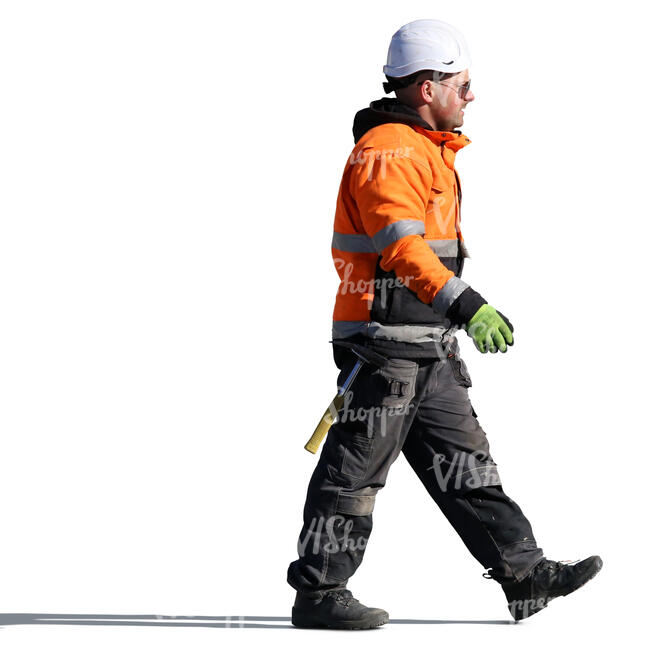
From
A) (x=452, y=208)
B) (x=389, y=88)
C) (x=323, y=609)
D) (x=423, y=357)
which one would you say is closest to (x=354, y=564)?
(x=323, y=609)

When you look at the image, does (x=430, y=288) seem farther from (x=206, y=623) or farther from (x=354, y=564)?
(x=206, y=623)

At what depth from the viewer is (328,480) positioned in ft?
25.3

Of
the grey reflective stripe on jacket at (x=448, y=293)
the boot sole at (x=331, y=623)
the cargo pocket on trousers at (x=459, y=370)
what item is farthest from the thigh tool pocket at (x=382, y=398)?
the boot sole at (x=331, y=623)

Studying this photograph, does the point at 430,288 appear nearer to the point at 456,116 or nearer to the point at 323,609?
the point at 456,116

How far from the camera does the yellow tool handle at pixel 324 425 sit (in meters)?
7.77

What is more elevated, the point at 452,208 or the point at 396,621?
the point at 452,208

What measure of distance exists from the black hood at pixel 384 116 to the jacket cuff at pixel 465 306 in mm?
850

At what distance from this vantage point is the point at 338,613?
772 cm

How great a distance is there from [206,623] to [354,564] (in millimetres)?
684

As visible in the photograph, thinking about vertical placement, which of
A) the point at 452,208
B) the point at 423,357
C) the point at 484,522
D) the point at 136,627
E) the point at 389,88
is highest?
the point at 389,88

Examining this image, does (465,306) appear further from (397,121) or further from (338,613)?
(338,613)

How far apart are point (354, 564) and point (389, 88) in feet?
6.72

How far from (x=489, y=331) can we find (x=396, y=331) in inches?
21.8

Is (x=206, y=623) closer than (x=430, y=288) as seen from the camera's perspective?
No
